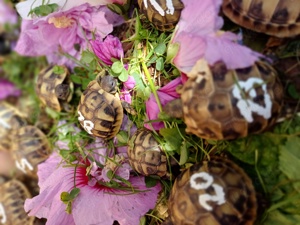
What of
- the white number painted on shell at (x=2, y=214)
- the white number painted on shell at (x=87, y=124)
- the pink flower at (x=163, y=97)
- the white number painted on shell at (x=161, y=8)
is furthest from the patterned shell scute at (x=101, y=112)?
the white number painted on shell at (x=2, y=214)

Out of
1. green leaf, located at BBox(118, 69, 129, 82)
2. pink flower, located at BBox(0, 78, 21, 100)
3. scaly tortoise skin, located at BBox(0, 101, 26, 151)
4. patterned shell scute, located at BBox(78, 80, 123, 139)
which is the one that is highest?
green leaf, located at BBox(118, 69, 129, 82)

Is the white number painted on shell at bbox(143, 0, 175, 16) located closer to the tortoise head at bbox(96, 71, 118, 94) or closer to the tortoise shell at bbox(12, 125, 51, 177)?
the tortoise head at bbox(96, 71, 118, 94)

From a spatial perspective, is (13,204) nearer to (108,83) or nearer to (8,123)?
(8,123)

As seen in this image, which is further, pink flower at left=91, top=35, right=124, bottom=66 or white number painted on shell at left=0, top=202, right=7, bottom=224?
white number painted on shell at left=0, top=202, right=7, bottom=224

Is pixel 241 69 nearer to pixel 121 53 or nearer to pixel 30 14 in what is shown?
pixel 121 53

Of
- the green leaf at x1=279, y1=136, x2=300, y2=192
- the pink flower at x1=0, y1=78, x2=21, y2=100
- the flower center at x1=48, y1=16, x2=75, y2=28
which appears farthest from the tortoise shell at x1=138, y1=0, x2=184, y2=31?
the pink flower at x1=0, y1=78, x2=21, y2=100

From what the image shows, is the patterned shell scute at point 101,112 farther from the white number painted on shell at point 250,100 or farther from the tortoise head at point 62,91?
the white number painted on shell at point 250,100
